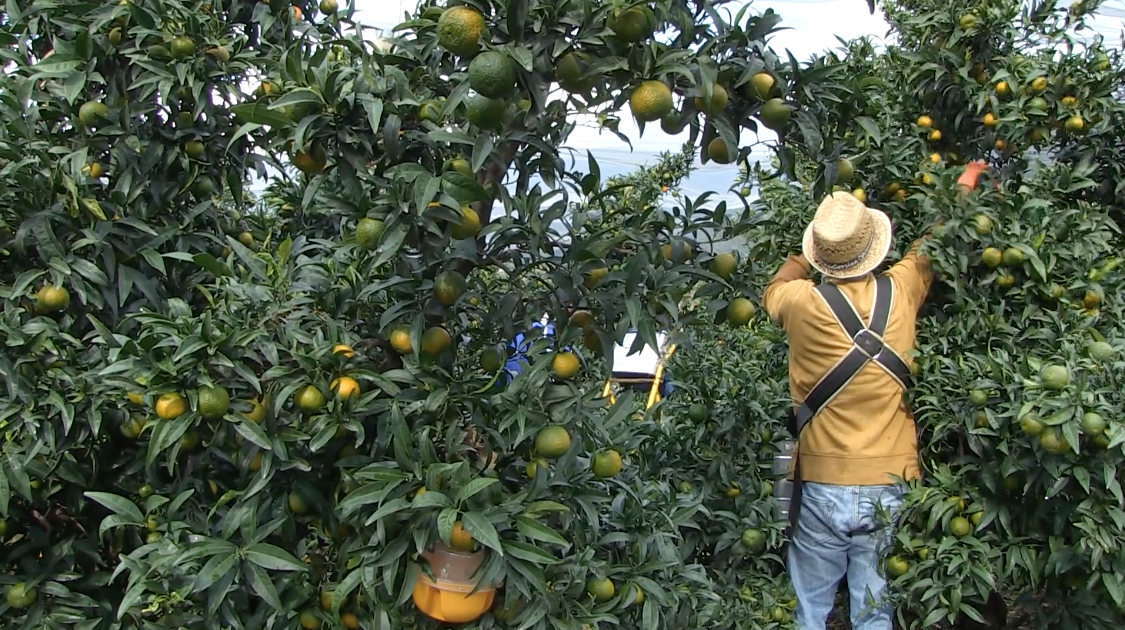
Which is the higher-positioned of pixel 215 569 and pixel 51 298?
pixel 51 298

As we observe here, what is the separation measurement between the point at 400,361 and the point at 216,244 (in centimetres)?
65

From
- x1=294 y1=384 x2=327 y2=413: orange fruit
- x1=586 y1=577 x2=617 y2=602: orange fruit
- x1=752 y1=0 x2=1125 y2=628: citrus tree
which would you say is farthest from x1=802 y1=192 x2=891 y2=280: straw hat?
x1=294 y1=384 x2=327 y2=413: orange fruit

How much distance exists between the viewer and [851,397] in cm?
213

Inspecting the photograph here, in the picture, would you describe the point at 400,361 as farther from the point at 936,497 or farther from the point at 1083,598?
the point at 1083,598

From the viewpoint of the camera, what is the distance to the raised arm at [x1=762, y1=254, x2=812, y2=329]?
7.20 feet

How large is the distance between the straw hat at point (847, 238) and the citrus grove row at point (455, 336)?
0.13 meters

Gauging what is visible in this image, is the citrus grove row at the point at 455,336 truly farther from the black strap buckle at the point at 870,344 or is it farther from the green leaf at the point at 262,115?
the black strap buckle at the point at 870,344

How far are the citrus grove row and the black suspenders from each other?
9 centimetres

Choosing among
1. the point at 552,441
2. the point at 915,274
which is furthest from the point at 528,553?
the point at 915,274

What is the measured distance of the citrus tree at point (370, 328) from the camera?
1212mm

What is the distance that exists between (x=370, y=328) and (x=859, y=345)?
3.98 feet

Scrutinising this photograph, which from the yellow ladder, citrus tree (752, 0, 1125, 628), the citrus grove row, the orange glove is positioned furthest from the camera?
the orange glove

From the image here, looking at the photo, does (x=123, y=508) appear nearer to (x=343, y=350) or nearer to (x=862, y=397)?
(x=343, y=350)

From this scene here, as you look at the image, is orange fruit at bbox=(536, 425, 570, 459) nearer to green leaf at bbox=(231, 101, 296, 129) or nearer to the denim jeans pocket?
green leaf at bbox=(231, 101, 296, 129)
